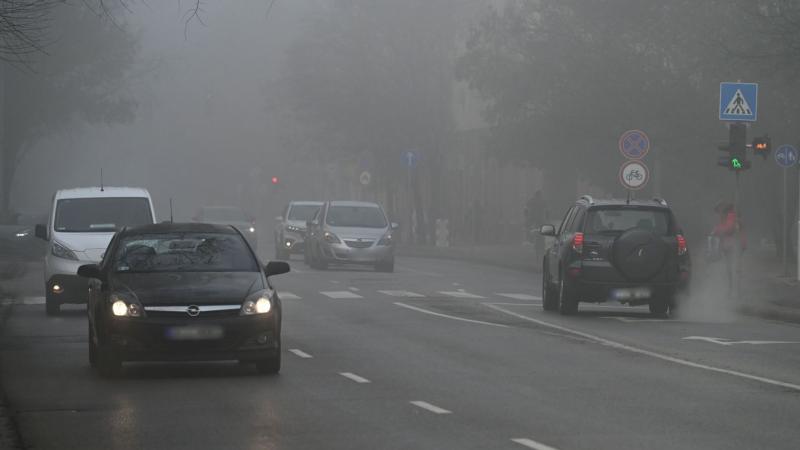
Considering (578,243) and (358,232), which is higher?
(578,243)

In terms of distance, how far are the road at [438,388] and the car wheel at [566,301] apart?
453 millimetres

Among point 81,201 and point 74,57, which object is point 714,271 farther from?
point 74,57

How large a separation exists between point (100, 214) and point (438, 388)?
12155 mm

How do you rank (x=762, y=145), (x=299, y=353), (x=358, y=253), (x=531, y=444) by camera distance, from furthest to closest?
1. (x=358, y=253)
2. (x=762, y=145)
3. (x=299, y=353)
4. (x=531, y=444)

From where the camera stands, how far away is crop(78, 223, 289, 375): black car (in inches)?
568

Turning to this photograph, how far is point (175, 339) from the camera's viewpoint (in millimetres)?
14391

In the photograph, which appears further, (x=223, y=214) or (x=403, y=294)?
(x=223, y=214)

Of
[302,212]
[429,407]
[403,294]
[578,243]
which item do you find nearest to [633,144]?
[403,294]

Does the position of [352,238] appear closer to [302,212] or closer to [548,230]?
[302,212]

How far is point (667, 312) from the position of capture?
25.5 meters

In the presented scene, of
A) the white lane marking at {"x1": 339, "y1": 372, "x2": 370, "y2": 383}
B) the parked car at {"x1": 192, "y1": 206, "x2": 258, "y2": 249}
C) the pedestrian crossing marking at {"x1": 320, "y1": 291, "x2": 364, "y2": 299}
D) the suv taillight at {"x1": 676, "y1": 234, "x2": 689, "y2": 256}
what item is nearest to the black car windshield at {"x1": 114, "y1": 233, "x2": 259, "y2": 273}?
the white lane marking at {"x1": 339, "y1": 372, "x2": 370, "y2": 383}

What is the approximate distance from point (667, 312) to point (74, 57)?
36093 mm

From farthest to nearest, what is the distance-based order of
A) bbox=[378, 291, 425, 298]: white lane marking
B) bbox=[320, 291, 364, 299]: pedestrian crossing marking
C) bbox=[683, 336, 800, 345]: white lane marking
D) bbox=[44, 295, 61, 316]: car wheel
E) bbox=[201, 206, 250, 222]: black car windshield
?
bbox=[201, 206, 250, 222]: black car windshield, bbox=[378, 291, 425, 298]: white lane marking, bbox=[320, 291, 364, 299]: pedestrian crossing marking, bbox=[44, 295, 61, 316]: car wheel, bbox=[683, 336, 800, 345]: white lane marking

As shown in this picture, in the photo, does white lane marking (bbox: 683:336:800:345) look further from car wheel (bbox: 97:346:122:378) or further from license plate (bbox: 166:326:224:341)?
car wheel (bbox: 97:346:122:378)
